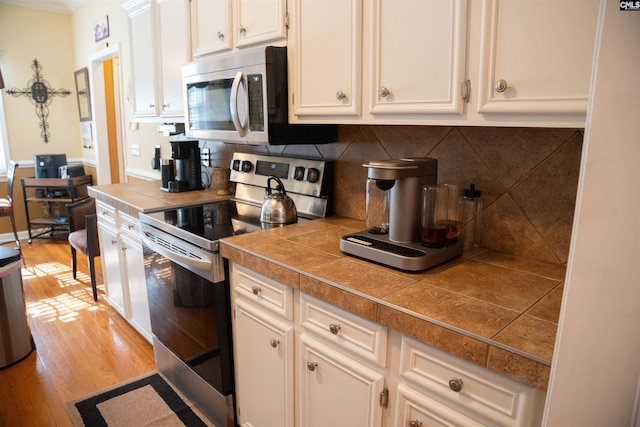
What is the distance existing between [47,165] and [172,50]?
3.48 meters

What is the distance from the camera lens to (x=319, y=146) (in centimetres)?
210

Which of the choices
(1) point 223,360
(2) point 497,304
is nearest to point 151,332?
(1) point 223,360

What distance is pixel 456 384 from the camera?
0.98 meters

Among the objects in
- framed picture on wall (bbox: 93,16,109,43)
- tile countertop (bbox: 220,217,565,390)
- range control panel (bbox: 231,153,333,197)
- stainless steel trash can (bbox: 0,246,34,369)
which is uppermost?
framed picture on wall (bbox: 93,16,109,43)

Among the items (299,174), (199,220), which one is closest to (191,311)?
(199,220)

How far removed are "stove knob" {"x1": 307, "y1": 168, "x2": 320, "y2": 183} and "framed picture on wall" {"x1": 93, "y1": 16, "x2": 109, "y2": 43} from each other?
126 inches

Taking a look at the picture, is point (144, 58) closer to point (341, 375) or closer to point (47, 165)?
point (341, 375)

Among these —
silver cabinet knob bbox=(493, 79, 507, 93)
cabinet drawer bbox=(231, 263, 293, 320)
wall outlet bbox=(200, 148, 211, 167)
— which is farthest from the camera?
wall outlet bbox=(200, 148, 211, 167)

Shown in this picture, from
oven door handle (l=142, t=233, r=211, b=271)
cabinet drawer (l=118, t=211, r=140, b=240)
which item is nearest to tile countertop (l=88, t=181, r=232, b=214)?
cabinet drawer (l=118, t=211, r=140, b=240)

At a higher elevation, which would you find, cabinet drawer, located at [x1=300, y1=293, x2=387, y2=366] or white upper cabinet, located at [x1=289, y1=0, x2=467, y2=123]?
white upper cabinet, located at [x1=289, y1=0, x2=467, y2=123]

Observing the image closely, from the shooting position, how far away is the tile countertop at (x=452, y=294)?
2.95ft

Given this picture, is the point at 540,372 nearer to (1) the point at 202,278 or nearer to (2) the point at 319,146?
(1) the point at 202,278

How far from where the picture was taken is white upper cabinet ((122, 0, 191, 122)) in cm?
235

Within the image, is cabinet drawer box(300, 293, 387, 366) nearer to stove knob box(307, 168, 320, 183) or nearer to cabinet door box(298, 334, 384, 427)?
cabinet door box(298, 334, 384, 427)
